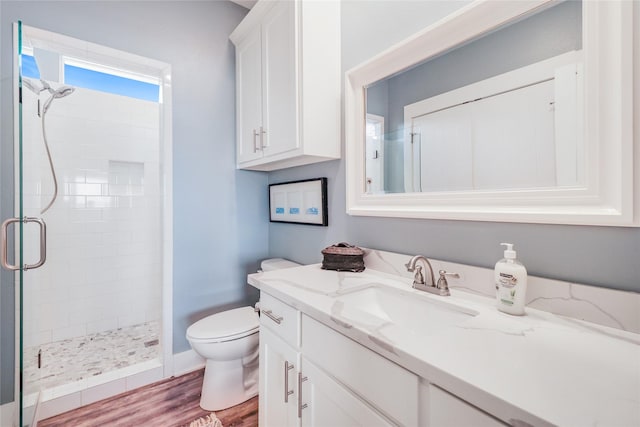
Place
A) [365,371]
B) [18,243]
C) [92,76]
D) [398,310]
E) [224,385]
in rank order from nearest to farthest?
[365,371]
[398,310]
[18,243]
[224,385]
[92,76]

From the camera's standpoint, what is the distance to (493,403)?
487 mm

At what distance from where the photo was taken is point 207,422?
1.52 metres

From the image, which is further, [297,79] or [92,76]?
[92,76]

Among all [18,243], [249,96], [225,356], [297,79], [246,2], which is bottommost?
[225,356]

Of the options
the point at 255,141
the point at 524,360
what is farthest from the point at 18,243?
the point at 524,360

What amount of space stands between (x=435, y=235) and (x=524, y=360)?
62 centimetres

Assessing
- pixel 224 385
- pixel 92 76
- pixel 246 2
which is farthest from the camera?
pixel 92 76

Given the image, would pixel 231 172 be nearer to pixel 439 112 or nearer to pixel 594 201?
pixel 439 112

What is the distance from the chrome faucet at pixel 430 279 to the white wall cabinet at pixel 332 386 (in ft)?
1.40

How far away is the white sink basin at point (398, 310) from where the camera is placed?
84cm

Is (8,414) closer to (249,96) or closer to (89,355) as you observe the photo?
(89,355)

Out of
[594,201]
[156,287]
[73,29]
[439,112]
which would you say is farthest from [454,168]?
[156,287]

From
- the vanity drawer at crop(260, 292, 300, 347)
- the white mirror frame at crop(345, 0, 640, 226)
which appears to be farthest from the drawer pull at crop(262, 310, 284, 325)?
the white mirror frame at crop(345, 0, 640, 226)

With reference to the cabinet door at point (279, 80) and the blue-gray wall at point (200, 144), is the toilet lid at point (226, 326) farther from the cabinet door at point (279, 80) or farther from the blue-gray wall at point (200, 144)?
the cabinet door at point (279, 80)
